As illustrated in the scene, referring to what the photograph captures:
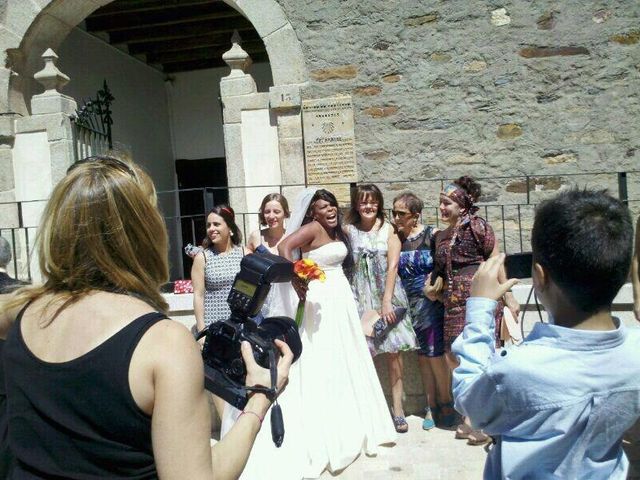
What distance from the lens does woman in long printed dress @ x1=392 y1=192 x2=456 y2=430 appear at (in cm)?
417

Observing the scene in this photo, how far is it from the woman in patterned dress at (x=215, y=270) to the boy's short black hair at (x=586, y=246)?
290 centimetres

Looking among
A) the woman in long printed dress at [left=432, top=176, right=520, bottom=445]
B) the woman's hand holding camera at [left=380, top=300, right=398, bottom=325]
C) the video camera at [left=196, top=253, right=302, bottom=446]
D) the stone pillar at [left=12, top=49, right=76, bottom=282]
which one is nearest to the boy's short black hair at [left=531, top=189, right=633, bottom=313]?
the video camera at [left=196, top=253, right=302, bottom=446]

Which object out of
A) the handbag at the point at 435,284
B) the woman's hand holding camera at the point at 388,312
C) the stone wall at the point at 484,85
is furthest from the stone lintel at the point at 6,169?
the handbag at the point at 435,284

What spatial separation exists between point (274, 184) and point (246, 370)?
435 centimetres

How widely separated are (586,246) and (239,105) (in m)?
4.75

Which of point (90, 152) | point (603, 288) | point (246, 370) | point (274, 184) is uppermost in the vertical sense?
point (90, 152)

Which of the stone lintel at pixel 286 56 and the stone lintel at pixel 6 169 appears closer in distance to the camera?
the stone lintel at pixel 286 56

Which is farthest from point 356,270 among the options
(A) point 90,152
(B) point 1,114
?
(B) point 1,114

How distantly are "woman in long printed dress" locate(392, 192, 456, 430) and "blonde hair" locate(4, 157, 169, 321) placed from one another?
319 cm

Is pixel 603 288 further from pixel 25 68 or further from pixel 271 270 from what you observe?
pixel 25 68

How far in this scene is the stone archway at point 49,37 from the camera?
5.49m

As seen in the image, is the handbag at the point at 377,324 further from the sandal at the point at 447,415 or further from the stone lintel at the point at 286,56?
the stone lintel at the point at 286,56

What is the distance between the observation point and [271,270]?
55.6 inches

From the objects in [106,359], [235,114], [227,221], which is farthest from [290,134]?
[106,359]
